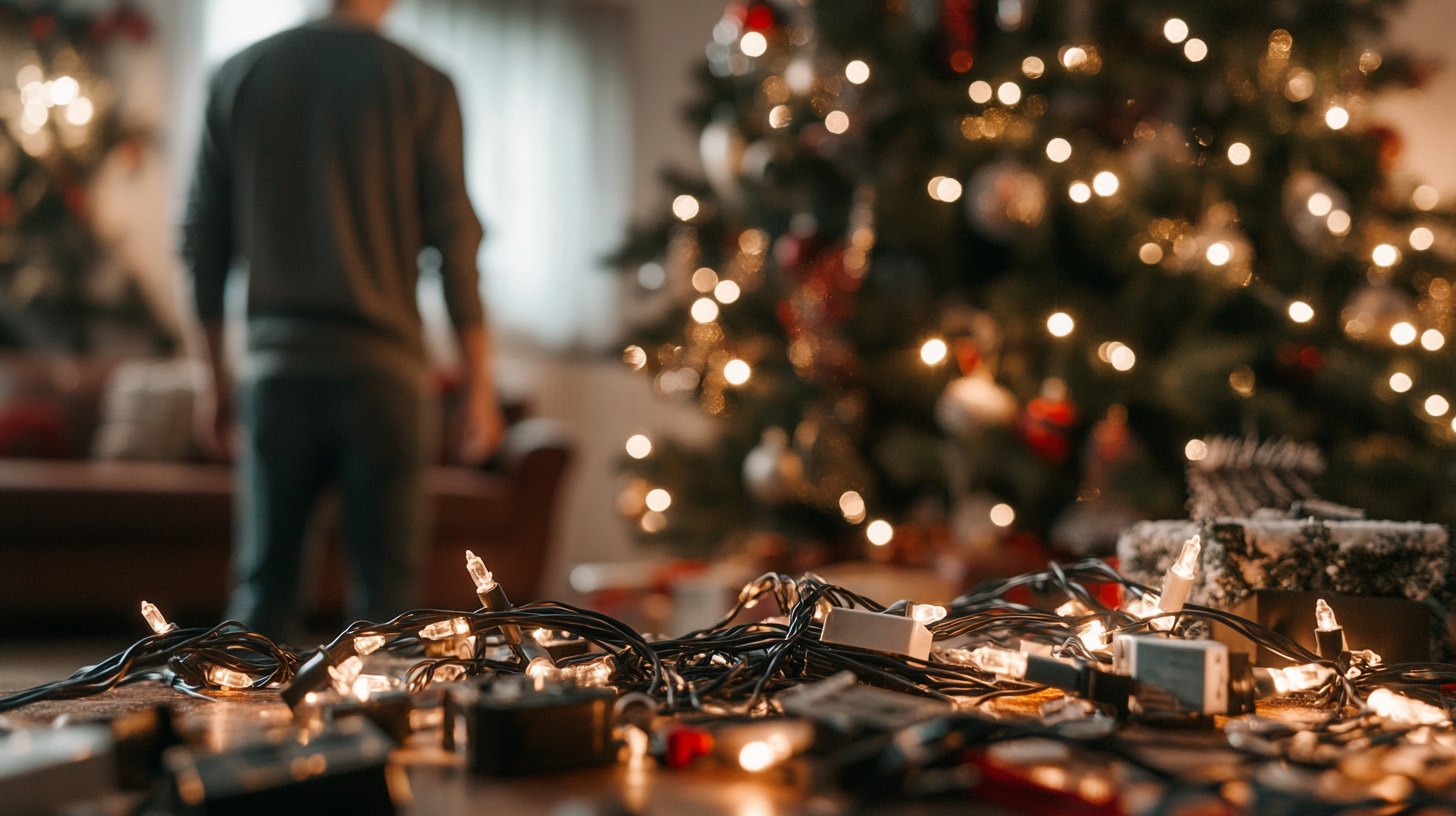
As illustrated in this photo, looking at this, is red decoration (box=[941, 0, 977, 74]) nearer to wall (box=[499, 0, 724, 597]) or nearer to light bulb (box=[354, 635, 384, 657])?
wall (box=[499, 0, 724, 597])

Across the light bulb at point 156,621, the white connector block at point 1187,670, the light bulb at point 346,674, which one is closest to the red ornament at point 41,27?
the light bulb at point 156,621

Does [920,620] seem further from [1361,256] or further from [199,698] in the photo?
[1361,256]

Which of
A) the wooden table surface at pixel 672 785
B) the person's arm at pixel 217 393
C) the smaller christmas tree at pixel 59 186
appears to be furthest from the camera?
the smaller christmas tree at pixel 59 186

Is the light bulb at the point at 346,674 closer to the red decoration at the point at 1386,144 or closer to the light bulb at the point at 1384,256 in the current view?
the light bulb at the point at 1384,256

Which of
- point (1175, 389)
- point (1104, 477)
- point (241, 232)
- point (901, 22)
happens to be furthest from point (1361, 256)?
point (241, 232)

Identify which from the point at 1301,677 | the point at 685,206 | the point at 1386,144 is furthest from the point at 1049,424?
the point at 1301,677

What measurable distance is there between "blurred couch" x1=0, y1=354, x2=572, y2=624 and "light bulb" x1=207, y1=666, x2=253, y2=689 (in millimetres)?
1631

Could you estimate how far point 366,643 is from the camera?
1.53 ft

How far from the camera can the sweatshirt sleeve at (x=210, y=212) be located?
3.95ft

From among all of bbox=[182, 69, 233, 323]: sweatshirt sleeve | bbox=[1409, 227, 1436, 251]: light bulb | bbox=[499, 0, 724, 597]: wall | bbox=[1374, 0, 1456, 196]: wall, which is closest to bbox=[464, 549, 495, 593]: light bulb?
bbox=[182, 69, 233, 323]: sweatshirt sleeve

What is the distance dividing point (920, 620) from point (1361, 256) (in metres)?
1.82

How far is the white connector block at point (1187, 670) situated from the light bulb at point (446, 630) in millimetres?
321

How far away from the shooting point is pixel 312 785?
276 mm

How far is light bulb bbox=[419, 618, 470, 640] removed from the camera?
A: 1.61ft
